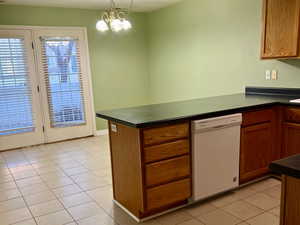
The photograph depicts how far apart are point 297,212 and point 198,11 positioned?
13.1 ft

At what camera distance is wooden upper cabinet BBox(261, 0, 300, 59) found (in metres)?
2.95

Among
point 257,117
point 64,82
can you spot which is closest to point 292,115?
point 257,117

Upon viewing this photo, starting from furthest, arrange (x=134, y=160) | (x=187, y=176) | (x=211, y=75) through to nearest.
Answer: (x=211, y=75)
(x=187, y=176)
(x=134, y=160)

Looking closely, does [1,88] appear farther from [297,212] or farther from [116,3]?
[297,212]

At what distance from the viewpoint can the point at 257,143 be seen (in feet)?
9.82

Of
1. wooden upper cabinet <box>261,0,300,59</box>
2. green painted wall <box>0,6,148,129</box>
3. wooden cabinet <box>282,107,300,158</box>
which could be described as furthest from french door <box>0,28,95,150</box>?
wooden cabinet <box>282,107,300,158</box>

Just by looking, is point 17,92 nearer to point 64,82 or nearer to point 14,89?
point 14,89

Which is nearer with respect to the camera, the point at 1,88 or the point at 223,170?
the point at 223,170

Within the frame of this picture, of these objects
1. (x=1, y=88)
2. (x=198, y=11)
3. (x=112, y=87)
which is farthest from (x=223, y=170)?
(x=1, y=88)

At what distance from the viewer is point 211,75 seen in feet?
14.7

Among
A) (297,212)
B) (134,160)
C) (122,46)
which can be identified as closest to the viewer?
(297,212)

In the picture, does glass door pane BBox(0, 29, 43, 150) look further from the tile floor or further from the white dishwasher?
the white dishwasher

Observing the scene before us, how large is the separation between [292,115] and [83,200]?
2.40 meters

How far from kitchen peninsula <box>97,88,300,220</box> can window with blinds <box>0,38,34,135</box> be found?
2832mm
